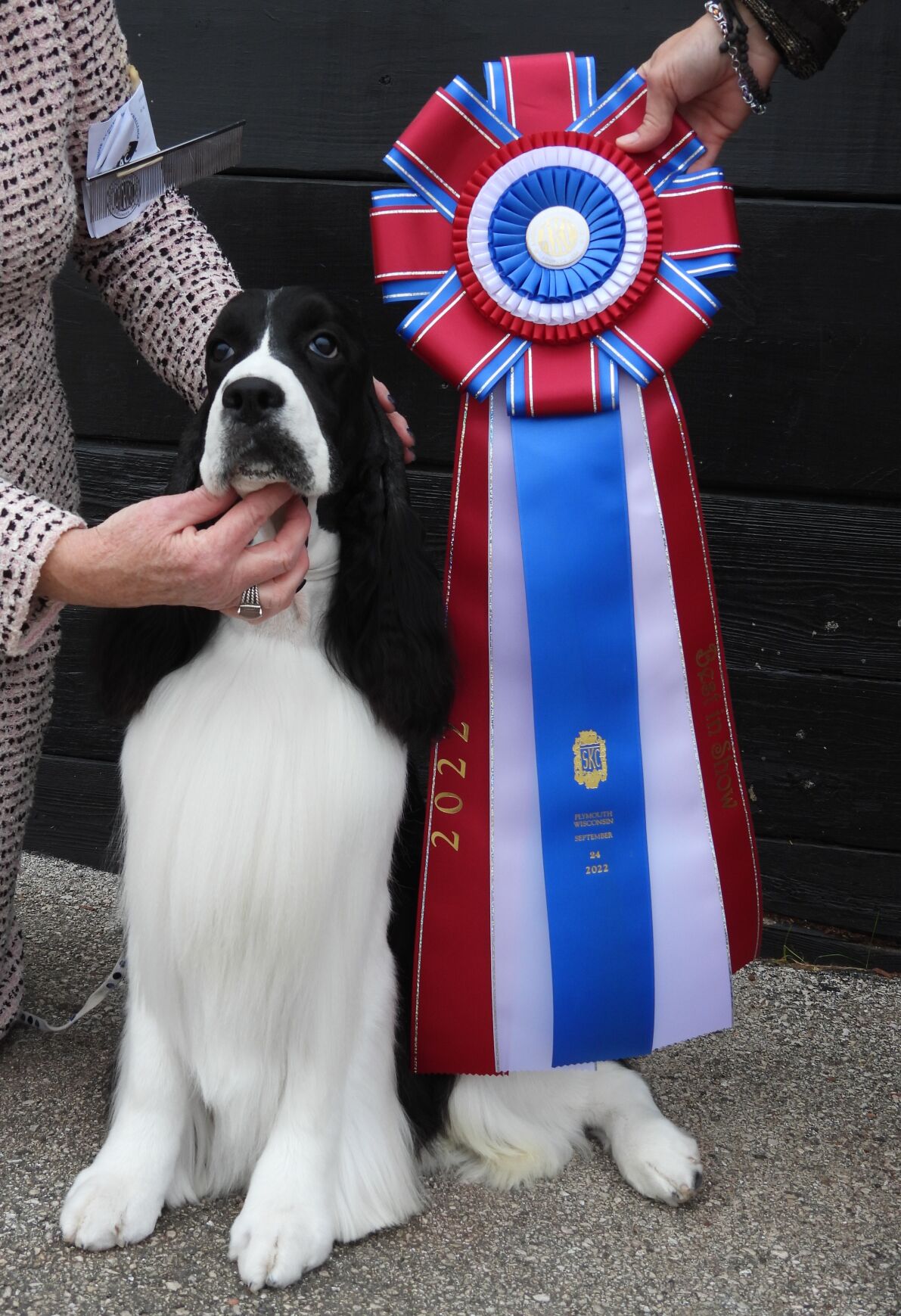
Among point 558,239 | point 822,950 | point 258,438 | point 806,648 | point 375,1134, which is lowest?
point 822,950

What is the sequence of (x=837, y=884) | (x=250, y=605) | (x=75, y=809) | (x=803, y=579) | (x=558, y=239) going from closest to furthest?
(x=250, y=605)
(x=558, y=239)
(x=803, y=579)
(x=837, y=884)
(x=75, y=809)

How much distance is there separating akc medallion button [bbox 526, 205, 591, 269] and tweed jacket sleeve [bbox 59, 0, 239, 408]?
1.40 ft

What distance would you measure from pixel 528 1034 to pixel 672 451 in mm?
784

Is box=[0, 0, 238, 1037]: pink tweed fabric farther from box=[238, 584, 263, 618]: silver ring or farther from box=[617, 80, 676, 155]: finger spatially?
box=[617, 80, 676, 155]: finger

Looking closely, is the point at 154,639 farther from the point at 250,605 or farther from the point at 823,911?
the point at 823,911

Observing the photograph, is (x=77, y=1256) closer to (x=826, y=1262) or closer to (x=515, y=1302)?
(x=515, y=1302)

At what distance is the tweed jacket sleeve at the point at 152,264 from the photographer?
1.67 metres

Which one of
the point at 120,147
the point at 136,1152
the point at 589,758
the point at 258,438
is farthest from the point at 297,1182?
the point at 120,147

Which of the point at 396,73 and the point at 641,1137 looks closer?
the point at 641,1137

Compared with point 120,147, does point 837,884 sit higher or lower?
lower

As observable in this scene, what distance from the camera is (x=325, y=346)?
1.42m

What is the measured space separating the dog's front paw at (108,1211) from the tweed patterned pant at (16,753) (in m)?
0.50

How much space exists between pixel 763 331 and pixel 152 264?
1072 mm

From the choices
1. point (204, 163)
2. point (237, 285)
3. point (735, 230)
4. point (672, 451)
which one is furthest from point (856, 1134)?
point (204, 163)
